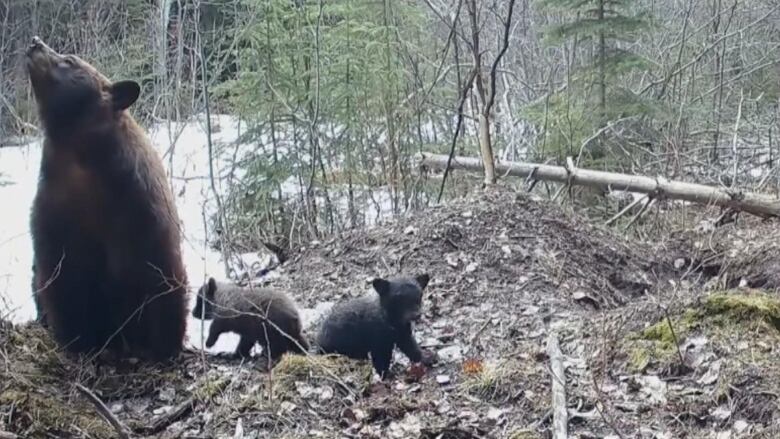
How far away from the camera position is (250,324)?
5766 mm

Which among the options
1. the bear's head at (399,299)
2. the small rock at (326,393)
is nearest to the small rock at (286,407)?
the small rock at (326,393)

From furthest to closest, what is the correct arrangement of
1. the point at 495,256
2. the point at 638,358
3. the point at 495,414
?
the point at 495,256, the point at 638,358, the point at 495,414

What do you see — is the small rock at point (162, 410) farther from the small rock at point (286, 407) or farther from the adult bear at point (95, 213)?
the small rock at point (286, 407)

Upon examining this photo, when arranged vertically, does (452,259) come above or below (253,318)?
below

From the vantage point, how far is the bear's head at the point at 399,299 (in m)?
5.70

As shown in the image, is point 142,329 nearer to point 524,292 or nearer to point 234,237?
point 524,292

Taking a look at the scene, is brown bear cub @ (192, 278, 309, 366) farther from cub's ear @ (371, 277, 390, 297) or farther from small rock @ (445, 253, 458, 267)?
small rock @ (445, 253, 458, 267)

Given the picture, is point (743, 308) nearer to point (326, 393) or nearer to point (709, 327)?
point (709, 327)

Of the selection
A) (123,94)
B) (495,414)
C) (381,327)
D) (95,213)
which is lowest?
(495,414)

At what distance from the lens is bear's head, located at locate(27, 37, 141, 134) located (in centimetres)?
531

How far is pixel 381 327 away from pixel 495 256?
2.16m

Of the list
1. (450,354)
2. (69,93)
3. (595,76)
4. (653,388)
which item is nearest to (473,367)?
(450,354)

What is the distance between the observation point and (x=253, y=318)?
573cm

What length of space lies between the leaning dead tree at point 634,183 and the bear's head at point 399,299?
4703mm
